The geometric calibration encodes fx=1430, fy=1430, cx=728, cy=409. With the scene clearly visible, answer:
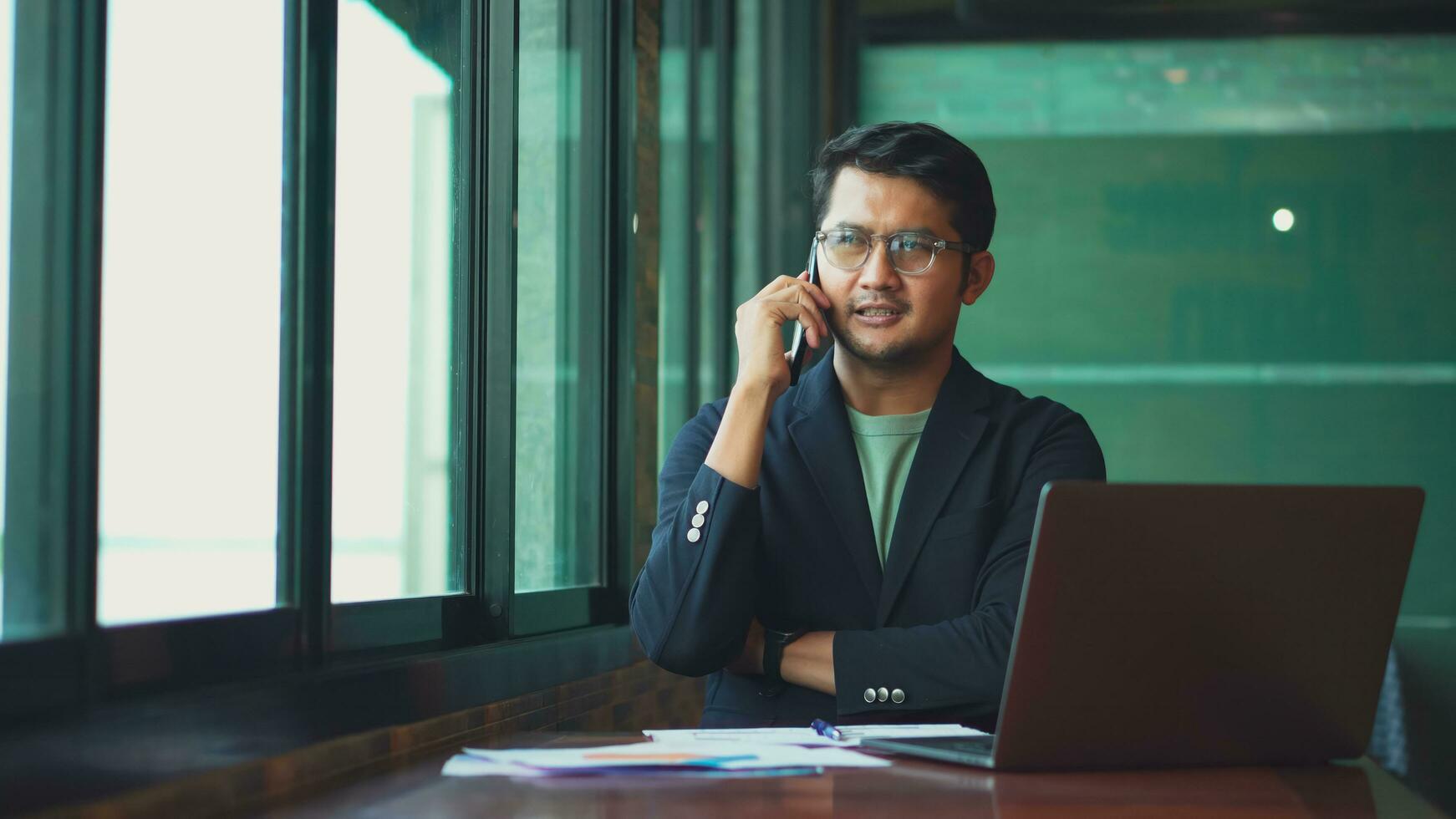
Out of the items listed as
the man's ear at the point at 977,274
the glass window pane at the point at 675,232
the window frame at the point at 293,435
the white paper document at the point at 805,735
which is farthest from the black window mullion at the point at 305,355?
the glass window pane at the point at 675,232

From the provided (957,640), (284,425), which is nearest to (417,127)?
(284,425)

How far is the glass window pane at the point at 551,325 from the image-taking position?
2.35 m

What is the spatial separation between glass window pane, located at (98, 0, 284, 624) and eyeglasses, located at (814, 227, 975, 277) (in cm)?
86

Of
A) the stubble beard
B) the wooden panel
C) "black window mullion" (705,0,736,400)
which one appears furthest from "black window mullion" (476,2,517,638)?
"black window mullion" (705,0,736,400)

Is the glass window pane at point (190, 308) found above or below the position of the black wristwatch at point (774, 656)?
above

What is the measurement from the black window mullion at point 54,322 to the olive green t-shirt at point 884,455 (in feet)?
3.72

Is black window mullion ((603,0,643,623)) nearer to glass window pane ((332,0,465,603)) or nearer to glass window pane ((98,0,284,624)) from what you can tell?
glass window pane ((332,0,465,603))

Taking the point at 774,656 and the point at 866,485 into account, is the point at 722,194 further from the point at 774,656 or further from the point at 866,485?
the point at 774,656

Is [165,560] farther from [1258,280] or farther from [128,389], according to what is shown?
[1258,280]

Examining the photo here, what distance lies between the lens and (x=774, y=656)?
1836mm

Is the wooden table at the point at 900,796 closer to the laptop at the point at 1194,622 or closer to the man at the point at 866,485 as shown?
the laptop at the point at 1194,622

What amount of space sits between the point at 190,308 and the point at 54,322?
258mm

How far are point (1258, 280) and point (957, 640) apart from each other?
128 inches

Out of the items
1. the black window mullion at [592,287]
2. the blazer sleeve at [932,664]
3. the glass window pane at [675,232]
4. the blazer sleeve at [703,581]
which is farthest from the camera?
the glass window pane at [675,232]
